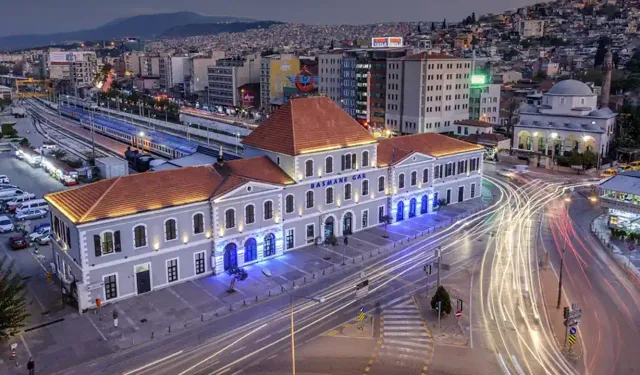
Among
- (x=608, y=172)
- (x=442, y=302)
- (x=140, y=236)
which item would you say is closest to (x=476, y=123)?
(x=608, y=172)

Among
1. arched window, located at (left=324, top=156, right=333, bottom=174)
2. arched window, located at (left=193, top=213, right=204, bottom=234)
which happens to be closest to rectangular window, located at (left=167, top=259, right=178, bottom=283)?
arched window, located at (left=193, top=213, right=204, bottom=234)

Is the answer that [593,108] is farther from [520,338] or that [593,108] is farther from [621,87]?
[520,338]

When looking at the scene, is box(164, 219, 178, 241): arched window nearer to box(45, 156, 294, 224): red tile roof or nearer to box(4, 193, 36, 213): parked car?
box(45, 156, 294, 224): red tile roof

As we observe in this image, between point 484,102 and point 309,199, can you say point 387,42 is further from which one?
point 309,199

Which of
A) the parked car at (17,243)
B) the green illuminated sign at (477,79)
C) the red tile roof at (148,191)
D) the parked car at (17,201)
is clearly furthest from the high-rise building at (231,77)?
the red tile roof at (148,191)

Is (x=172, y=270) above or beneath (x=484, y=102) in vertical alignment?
beneath

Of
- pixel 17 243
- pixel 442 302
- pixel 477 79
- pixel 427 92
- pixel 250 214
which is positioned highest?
pixel 477 79
